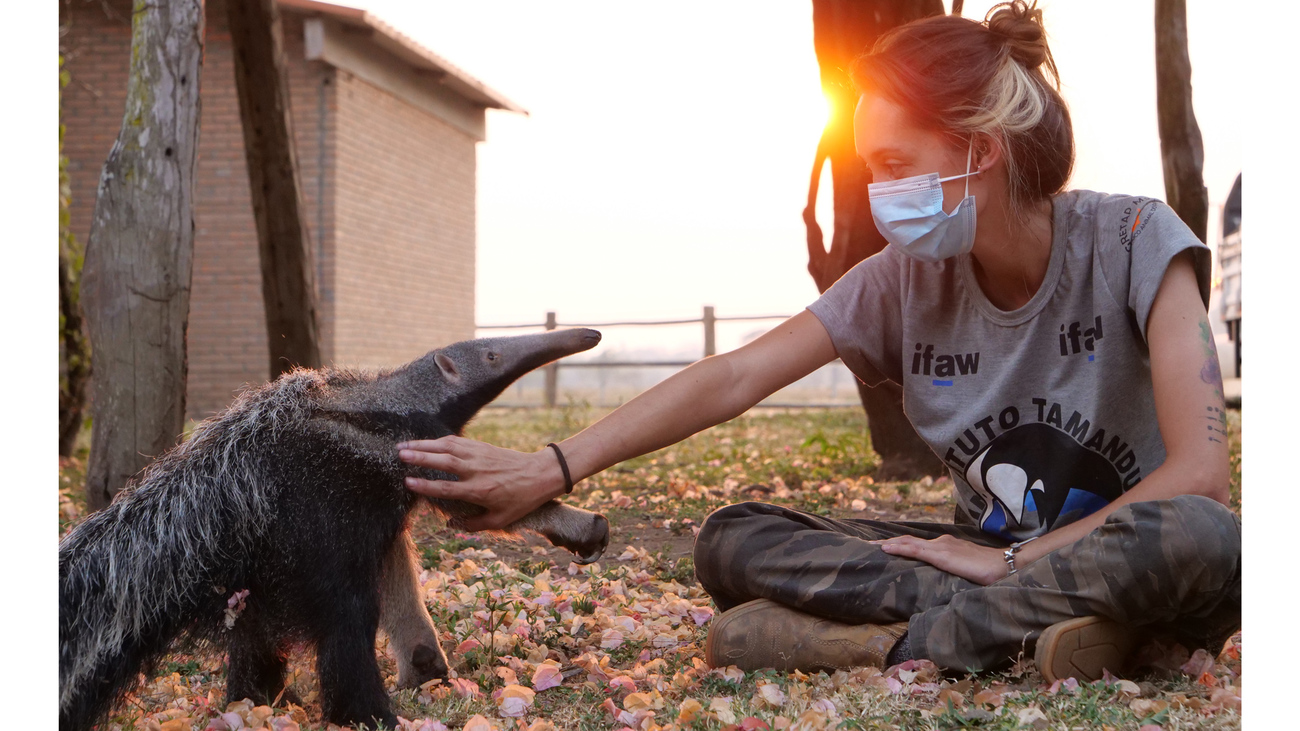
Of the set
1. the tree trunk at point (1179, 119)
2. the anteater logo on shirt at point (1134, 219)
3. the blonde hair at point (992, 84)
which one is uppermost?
the tree trunk at point (1179, 119)

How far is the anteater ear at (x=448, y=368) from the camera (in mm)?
3143

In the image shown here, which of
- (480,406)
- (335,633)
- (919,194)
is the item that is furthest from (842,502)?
(335,633)

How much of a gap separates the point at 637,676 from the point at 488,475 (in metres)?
0.65

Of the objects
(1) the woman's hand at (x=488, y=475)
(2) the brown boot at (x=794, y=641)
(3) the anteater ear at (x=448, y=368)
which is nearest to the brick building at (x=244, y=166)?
(3) the anteater ear at (x=448, y=368)

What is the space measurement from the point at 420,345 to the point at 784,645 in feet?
44.0

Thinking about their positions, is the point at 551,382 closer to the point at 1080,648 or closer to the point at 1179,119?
the point at 1179,119

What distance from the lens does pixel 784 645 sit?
2.58 metres

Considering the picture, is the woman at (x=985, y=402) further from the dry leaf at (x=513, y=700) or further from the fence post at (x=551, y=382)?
the fence post at (x=551, y=382)

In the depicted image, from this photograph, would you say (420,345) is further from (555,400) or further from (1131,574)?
(1131,574)

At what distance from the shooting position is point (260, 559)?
2.52 m

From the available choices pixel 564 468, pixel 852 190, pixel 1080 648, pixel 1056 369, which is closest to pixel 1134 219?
pixel 1056 369

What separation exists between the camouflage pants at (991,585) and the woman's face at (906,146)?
2.98ft

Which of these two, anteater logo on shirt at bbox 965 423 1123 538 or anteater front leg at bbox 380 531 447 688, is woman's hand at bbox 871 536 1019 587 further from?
anteater front leg at bbox 380 531 447 688

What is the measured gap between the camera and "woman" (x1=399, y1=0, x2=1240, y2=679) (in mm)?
2330
